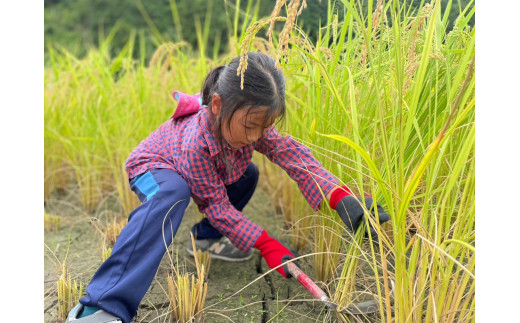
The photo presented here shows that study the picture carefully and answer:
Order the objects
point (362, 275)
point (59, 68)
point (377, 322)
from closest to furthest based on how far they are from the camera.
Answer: point (377, 322) < point (362, 275) < point (59, 68)

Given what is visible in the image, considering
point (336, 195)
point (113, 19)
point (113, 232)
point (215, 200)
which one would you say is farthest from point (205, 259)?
point (113, 19)

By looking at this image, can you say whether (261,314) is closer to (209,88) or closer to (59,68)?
(209,88)

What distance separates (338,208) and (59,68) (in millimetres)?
2028

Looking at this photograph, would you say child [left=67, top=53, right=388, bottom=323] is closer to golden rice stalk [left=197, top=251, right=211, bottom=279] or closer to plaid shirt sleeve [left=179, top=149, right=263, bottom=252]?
plaid shirt sleeve [left=179, top=149, right=263, bottom=252]

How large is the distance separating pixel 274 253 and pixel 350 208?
0.84 feet

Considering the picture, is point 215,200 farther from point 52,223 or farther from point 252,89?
point 52,223

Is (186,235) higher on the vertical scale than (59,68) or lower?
lower

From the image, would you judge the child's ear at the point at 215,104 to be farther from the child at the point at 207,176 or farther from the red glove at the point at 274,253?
the red glove at the point at 274,253

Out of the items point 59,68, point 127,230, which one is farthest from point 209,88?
point 59,68

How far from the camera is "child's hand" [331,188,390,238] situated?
1198mm

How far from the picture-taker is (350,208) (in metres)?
1.22

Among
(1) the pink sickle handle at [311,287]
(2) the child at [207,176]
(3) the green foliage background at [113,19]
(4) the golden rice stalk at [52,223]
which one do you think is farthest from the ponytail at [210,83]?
(3) the green foliage background at [113,19]

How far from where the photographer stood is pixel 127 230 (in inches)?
48.9

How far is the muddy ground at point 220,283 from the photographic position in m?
1.30
